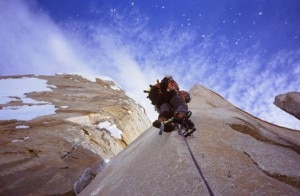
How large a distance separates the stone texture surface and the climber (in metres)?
12.7

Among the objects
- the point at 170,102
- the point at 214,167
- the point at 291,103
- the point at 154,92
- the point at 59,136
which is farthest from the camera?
the point at 291,103

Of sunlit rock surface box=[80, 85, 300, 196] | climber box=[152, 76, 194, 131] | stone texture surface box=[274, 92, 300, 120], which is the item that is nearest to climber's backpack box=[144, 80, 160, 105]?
climber box=[152, 76, 194, 131]

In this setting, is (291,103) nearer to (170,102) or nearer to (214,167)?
(170,102)

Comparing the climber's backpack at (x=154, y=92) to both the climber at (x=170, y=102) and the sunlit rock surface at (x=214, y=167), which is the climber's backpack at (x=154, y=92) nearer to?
the climber at (x=170, y=102)

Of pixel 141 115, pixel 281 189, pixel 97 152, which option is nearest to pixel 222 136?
pixel 281 189

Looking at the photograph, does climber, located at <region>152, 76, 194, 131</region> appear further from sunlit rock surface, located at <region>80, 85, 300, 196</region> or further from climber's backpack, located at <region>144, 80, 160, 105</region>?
sunlit rock surface, located at <region>80, 85, 300, 196</region>

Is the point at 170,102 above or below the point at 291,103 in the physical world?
above

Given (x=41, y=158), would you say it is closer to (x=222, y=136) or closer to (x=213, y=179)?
(x=222, y=136)

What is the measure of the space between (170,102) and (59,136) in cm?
493

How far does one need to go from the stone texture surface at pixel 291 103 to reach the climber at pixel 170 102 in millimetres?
12707

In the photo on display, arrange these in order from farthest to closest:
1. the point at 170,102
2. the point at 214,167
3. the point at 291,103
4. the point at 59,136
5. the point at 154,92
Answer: the point at 291,103 → the point at 59,136 → the point at 154,92 → the point at 170,102 → the point at 214,167

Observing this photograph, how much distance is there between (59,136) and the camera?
10305 millimetres

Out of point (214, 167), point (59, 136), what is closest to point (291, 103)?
point (59, 136)

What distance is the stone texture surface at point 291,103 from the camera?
1790 cm
